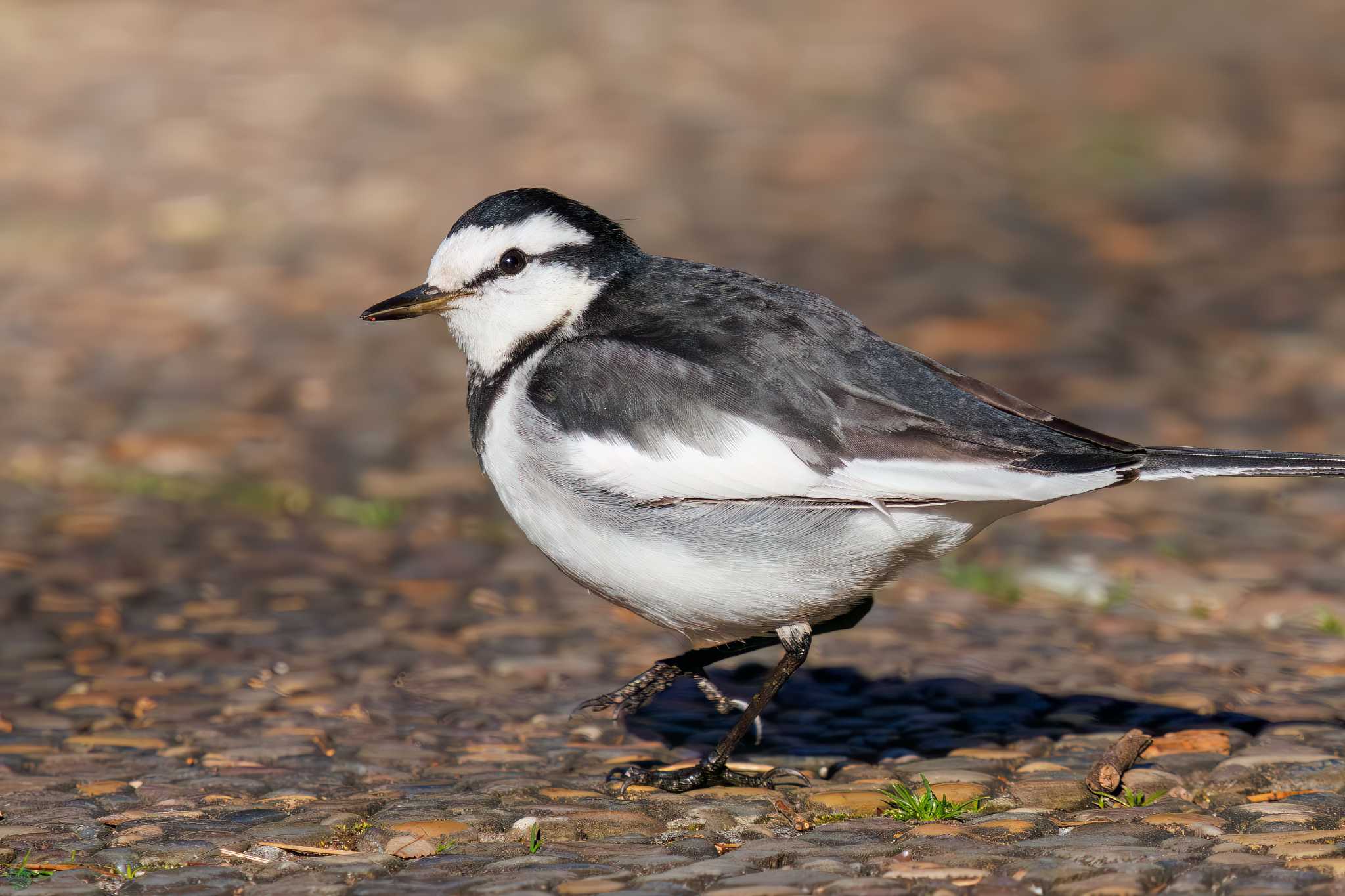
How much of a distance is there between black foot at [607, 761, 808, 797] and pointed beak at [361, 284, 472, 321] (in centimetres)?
165

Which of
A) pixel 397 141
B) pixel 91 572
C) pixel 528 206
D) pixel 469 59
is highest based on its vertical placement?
pixel 469 59

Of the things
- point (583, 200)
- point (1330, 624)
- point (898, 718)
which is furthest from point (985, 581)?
point (583, 200)

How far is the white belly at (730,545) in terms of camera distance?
16.0 feet

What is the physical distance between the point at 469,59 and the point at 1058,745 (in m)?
11.5

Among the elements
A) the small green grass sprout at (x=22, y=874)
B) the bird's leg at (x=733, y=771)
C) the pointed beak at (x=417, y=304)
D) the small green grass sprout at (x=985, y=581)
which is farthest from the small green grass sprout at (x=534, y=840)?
the small green grass sprout at (x=985, y=581)

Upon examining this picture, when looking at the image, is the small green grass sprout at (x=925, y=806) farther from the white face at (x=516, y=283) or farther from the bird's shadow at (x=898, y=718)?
the white face at (x=516, y=283)

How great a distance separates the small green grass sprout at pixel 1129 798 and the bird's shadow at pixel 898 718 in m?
0.61

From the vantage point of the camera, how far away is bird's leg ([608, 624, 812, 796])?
16.9 ft

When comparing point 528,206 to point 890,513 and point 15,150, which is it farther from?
point 15,150

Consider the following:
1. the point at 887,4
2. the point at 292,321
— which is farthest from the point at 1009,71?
the point at 292,321

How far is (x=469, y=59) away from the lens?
1549 cm

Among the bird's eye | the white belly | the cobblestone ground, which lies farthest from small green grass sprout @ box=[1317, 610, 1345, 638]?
the bird's eye

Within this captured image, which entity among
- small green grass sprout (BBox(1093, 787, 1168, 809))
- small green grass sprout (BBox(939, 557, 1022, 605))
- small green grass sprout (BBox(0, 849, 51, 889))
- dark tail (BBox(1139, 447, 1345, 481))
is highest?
dark tail (BBox(1139, 447, 1345, 481))

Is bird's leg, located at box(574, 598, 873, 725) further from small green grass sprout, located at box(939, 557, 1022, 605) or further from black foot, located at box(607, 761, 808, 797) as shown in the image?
small green grass sprout, located at box(939, 557, 1022, 605)
